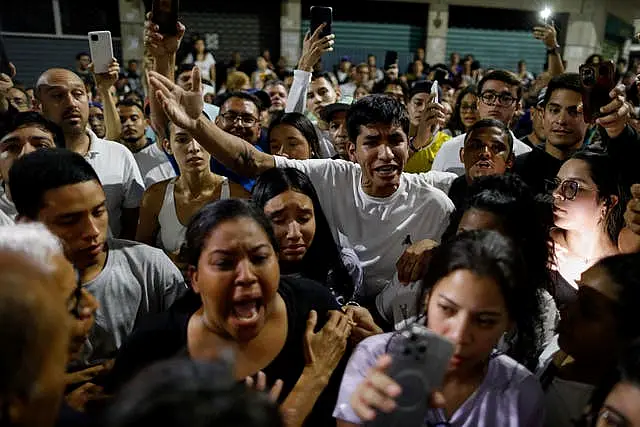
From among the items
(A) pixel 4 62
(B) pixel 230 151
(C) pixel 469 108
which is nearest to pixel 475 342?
(B) pixel 230 151

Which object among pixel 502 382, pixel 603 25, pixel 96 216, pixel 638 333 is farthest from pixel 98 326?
pixel 603 25

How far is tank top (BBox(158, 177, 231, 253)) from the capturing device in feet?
8.95

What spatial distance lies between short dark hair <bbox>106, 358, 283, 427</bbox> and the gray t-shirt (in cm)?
128

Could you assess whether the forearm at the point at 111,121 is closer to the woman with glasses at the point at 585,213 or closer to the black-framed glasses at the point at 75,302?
the black-framed glasses at the point at 75,302

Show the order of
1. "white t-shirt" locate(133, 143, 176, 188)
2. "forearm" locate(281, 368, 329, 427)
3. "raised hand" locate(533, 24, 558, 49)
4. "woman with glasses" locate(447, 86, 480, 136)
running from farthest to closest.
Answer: "woman with glasses" locate(447, 86, 480, 136), "raised hand" locate(533, 24, 558, 49), "white t-shirt" locate(133, 143, 176, 188), "forearm" locate(281, 368, 329, 427)

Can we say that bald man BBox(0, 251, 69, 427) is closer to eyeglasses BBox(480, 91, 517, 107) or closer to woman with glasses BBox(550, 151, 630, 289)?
woman with glasses BBox(550, 151, 630, 289)

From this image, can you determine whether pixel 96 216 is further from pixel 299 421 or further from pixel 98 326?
pixel 299 421

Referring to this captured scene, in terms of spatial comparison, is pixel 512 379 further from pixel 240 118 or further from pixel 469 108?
pixel 469 108

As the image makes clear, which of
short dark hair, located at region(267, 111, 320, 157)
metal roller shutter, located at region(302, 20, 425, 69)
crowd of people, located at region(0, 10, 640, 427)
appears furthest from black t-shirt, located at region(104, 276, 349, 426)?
metal roller shutter, located at region(302, 20, 425, 69)

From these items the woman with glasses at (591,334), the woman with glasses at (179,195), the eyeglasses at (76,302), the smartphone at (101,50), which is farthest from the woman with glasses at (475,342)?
the smartphone at (101,50)

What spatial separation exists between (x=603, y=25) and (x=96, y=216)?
57.6 feet

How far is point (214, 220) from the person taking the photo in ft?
5.35

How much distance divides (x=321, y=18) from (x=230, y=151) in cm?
159

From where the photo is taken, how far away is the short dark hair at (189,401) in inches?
26.4
